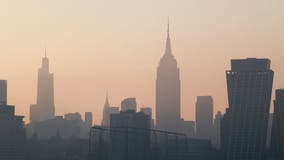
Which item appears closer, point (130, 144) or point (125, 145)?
point (125, 145)

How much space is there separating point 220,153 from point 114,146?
217 feet

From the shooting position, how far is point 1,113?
582ft

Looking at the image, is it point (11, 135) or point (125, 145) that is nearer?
point (125, 145)

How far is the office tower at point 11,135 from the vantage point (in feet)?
578

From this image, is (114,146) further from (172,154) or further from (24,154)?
(24,154)

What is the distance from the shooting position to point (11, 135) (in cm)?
17875

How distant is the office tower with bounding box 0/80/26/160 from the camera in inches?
6934

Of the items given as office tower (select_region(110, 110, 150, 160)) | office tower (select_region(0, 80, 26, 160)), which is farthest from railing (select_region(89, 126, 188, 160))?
office tower (select_region(0, 80, 26, 160))

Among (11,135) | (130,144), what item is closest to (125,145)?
(130,144)

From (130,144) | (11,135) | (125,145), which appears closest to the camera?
(125,145)

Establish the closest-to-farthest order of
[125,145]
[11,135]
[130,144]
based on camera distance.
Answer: [125,145] → [130,144] → [11,135]

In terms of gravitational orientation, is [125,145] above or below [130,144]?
below

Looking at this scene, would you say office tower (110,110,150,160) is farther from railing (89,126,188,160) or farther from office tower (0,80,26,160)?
office tower (0,80,26,160)

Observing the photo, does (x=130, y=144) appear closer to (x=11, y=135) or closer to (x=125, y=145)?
(x=125, y=145)
